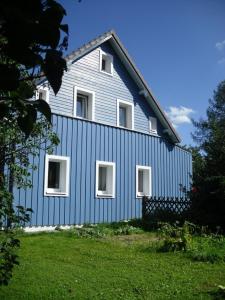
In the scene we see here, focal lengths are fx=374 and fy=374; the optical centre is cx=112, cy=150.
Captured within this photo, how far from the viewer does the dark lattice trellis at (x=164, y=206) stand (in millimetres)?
14883

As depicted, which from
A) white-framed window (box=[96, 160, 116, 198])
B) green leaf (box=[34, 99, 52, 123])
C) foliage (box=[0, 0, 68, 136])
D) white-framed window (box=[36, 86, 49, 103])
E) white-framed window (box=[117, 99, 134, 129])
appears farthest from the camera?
white-framed window (box=[117, 99, 134, 129])

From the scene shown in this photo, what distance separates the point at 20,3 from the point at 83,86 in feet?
49.6

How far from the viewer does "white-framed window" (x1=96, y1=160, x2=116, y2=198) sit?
15.3 metres

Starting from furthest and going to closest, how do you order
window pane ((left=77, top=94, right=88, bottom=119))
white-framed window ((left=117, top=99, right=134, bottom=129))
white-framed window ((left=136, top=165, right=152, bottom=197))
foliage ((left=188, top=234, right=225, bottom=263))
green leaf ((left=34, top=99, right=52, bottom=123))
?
white-framed window ((left=117, top=99, right=134, bottom=129))
white-framed window ((left=136, top=165, right=152, bottom=197))
window pane ((left=77, top=94, right=88, bottom=119))
foliage ((left=188, top=234, right=225, bottom=263))
green leaf ((left=34, top=99, right=52, bottom=123))

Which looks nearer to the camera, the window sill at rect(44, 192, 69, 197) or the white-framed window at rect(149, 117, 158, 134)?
the window sill at rect(44, 192, 69, 197)

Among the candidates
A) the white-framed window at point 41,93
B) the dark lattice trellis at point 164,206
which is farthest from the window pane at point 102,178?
the white-framed window at point 41,93

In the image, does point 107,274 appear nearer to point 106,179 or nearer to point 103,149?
point 103,149

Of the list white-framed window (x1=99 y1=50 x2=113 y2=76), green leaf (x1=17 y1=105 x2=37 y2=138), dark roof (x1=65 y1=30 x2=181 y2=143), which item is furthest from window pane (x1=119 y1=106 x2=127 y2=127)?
green leaf (x1=17 y1=105 x2=37 y2=138)

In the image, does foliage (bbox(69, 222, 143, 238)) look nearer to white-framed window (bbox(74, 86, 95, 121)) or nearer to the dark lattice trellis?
the dark lattice trellis

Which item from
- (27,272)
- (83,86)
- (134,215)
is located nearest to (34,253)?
(27,272)

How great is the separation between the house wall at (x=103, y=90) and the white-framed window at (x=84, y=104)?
239 mm

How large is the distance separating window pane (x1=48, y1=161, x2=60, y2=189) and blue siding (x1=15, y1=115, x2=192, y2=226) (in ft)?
1.77

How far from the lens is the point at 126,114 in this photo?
18.5 meters

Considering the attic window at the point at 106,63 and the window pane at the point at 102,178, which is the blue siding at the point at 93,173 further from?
the attic window at the point at 106,63
